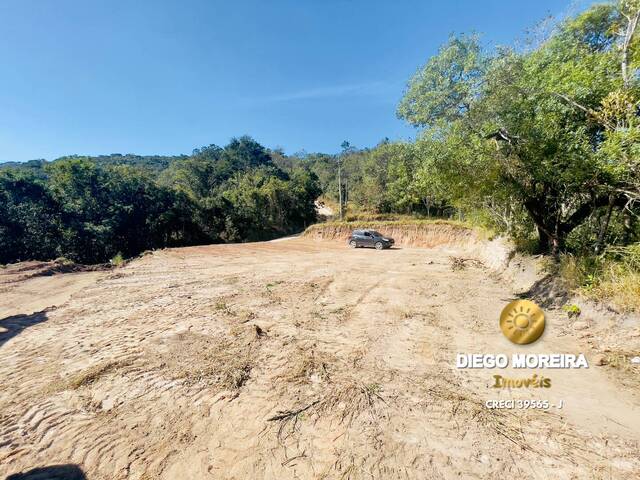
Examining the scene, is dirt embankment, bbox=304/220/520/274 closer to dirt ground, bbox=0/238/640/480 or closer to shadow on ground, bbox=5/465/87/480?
dirt ground, bbox=0/238/640/480

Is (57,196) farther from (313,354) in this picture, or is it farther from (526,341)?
(526,341)

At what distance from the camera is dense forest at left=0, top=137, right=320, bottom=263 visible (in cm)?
2161

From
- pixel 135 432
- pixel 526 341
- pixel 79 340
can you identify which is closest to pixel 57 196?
pixel 79 340

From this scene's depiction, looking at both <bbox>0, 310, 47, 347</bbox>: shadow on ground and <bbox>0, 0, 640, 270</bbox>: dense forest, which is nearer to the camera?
<bbox>0, 0, 640, 270</bbox>: dense forest

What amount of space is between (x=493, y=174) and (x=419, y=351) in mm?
5047

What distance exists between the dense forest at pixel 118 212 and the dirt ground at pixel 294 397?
69.0 feet

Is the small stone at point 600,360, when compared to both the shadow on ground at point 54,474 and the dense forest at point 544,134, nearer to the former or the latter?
the dense forest at point 544,134

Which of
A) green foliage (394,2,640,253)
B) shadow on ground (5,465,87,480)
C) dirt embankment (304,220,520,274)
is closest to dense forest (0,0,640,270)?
green foliage (394,2,640,253)

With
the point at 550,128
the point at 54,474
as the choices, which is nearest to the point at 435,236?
the point at 550,128

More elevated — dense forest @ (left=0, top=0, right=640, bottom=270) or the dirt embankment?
dense forest @ (left=0, top=0, right=640, bottom=270)

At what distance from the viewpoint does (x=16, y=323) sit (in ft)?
21.0

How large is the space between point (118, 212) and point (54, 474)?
95.2 ft

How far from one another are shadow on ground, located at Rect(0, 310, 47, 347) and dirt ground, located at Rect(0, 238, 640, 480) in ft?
0.13

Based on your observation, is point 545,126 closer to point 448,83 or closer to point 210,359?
point 448,83
